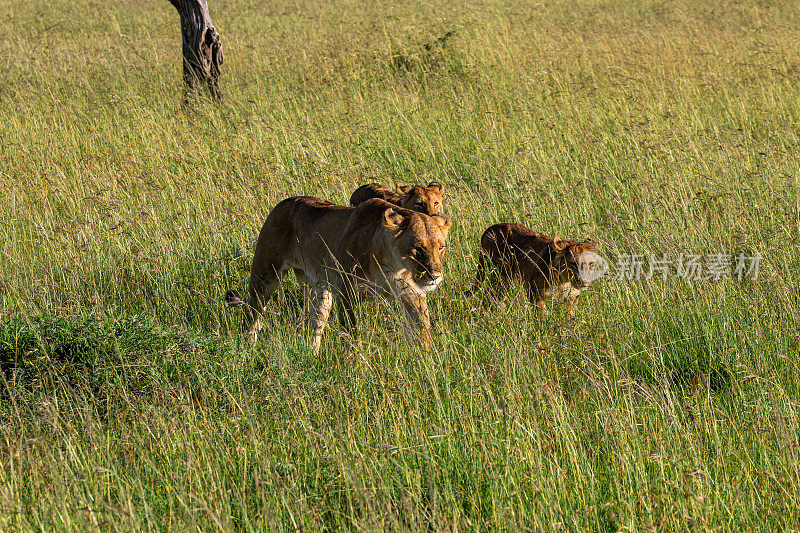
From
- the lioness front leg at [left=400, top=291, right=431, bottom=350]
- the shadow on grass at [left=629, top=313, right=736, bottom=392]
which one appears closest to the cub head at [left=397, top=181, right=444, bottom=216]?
the lioness front leg at [left=400, top=291, right=431, bottom=350]

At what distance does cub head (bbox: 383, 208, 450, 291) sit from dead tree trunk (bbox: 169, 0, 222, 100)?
691 cm

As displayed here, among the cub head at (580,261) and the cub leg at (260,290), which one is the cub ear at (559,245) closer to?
the cub head at (580,261)

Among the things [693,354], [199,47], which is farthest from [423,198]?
[199,47]

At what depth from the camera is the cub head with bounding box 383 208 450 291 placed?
12.9ft

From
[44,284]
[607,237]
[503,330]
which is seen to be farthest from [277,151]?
[503,330]

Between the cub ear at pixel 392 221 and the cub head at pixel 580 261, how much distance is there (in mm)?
1062

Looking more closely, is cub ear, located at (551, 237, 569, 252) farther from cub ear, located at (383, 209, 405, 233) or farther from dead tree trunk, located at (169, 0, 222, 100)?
dead tree trunk, located at (169, 0, 222, 100)

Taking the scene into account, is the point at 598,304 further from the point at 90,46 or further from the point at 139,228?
the point at 90,46

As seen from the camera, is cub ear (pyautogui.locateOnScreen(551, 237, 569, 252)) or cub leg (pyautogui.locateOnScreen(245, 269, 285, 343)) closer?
cub ear (pyautogui.locateOnScreen(551, 237, 569, 252))

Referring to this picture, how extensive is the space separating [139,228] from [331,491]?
4.08m

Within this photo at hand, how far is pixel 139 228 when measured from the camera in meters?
6.39

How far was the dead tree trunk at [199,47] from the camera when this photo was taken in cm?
1035

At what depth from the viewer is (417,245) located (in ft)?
13.0

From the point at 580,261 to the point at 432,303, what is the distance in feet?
3.20
